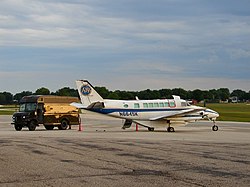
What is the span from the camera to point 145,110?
121 ft

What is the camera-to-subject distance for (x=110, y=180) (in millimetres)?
11508

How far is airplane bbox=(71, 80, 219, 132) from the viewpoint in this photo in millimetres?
36188

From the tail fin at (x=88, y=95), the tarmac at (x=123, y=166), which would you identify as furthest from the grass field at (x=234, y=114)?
the tarmac at (x=123, y=166)

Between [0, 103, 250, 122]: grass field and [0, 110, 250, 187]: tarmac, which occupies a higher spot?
[0, 103, 250, 122]: grass field

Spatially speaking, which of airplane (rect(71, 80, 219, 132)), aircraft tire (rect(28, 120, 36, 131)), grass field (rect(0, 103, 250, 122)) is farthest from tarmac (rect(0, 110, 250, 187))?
grass field (rect(0, 103, 250, 122))

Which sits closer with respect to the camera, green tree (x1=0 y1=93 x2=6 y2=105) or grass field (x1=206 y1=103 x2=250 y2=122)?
grass field (x1=206 y1=103 x2=250 y2=122)

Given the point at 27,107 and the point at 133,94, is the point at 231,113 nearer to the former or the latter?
the point at 133,94

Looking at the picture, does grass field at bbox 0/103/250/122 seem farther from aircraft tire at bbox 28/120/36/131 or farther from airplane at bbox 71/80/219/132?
aircraft tire at bbox 28/120/36/131

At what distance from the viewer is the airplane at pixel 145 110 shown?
36.2 metres

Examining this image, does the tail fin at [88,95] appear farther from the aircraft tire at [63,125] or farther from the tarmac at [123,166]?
the tarmac at [123,166]

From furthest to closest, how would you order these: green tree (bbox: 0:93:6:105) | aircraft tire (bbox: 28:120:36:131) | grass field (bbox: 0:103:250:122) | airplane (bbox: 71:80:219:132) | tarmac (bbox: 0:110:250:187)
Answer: green tree (bbox: 0:93:6:105) → grass field (bbox: 0:103:250:122) → aircraft tire (bbox: 28:120:36:131) → airplane (bbox: 71:80:219:132) → tarmac (bbox: 0:110:250:187)

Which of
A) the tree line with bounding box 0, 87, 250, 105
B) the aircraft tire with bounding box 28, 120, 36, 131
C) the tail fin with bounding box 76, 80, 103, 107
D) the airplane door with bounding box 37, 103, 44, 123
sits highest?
the tree line with bounding box 0, 87, 250, 105

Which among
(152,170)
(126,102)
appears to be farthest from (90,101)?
(152,170)

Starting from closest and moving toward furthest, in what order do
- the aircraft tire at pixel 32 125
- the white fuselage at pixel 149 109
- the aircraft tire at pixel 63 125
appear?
the white fuselage at pixel 149 109 < the aircraft tire at pixel 32 125 < the aircraft tire at pixel 63 125
